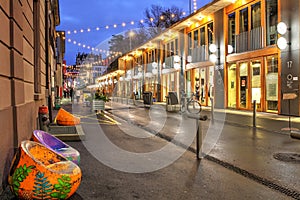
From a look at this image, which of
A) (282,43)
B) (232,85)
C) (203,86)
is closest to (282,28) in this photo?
(282,43)

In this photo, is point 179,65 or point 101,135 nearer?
point 101,135

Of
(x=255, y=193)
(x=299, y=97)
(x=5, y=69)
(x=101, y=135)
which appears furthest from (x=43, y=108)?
(x=299, y=97)

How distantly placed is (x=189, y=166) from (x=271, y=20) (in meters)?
13.1

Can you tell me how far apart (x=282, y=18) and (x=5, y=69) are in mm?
14132

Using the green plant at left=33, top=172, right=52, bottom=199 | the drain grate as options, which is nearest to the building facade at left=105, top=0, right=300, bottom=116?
the drain grate

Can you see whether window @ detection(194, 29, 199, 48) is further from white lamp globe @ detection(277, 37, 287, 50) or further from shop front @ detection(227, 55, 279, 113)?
white lamp globe @ detection(277, 37, 287, 50)

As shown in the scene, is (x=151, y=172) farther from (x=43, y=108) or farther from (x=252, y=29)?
(x=252, y=29)

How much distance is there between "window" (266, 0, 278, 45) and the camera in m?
16.3

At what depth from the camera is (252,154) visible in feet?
23.5

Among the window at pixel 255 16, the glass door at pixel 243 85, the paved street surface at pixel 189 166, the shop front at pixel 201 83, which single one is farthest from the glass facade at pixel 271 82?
the paved street surface at pixel 189 166

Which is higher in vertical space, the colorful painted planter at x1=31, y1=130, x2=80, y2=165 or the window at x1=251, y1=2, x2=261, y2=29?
the window at x1=251, y1=2, x2=261, y2=29

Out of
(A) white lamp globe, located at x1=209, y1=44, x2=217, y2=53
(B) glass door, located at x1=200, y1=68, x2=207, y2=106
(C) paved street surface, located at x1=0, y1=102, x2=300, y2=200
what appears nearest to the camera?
(C) paved street surface, located at x1=0, y1=102, x2=300, y2=200

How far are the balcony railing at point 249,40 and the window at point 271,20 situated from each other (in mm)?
561

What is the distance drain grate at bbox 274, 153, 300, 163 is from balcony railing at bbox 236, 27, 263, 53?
11.5 metres
